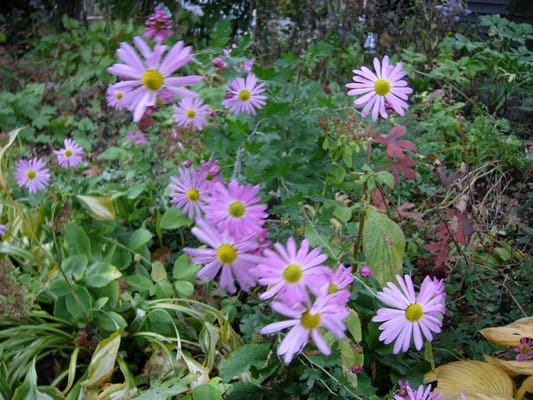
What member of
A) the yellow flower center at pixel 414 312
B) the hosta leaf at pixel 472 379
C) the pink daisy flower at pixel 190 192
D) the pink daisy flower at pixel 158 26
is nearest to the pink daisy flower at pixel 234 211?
the pink daisy flower at pixel 190 192

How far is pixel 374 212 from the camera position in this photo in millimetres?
1200

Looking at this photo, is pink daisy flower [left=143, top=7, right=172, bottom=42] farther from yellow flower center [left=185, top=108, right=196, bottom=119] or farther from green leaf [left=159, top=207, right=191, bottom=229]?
green leaf [left=159, top=207, right=191, bottom=229]

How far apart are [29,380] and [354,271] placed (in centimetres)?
85

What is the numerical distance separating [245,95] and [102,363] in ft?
2.52

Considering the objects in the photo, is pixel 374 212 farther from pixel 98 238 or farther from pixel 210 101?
pixel 210 101

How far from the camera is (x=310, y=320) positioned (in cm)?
75

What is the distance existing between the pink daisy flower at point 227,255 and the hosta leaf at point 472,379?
657 mm

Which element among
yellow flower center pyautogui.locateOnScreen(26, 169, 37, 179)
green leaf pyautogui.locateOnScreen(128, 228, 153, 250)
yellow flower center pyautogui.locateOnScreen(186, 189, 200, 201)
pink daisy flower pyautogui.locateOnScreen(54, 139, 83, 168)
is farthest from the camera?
pink daisy flower pyautogui.locateOnScreen(54, 139, 83, 168)

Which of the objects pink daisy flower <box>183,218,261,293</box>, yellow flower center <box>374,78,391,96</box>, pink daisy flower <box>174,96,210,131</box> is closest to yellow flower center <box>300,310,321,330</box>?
pink daisy flower <box>183,218,261,293</box>

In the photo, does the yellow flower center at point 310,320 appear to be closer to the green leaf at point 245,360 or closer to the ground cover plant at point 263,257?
the ground cover plant at point 263,257

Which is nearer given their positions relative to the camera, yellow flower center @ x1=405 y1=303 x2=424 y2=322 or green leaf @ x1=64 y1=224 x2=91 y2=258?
yellow flower center @ x1=405 y1=303 x2=424 y2=322

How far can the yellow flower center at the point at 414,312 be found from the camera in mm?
1022

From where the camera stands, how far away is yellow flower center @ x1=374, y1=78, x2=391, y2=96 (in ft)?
3.56

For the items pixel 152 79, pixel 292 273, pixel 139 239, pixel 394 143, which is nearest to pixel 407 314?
pixel 292 273
